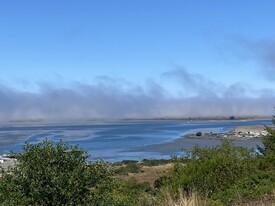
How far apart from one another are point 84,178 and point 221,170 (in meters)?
7.87

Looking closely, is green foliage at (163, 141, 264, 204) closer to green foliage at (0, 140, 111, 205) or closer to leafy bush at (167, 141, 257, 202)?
leafy bush at (167, 141, 257, 202)

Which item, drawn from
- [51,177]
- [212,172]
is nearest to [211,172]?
[212,172]

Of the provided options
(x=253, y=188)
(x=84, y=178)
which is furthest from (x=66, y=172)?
(x=253, y=188)

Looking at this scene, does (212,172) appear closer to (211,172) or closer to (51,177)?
(211,172)

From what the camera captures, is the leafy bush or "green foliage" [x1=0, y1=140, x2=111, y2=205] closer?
"green foliage" [x1=0, y1=140, x2=111, y2=205]

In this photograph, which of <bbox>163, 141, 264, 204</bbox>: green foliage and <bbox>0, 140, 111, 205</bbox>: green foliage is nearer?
<bbox>0, 140, 111, 205</bbox>: green foliage

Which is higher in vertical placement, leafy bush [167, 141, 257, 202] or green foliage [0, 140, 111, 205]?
green foliage [0, 140, 111, 205]

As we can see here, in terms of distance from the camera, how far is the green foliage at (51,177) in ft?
27.6

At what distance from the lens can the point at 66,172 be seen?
8656 millimetres

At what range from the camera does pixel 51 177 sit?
27.7 ft

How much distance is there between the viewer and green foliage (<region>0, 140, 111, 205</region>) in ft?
27.6

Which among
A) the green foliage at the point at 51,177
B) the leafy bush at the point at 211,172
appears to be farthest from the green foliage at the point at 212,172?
the green foliage at the point at 51,177

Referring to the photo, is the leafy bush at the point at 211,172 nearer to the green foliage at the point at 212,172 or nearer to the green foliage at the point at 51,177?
the green foliage at the point at 212,172

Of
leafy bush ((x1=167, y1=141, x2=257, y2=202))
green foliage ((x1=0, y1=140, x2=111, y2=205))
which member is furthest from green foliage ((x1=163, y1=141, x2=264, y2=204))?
green foliage ((x1=0, y1=140, x2=111, y2=205))
